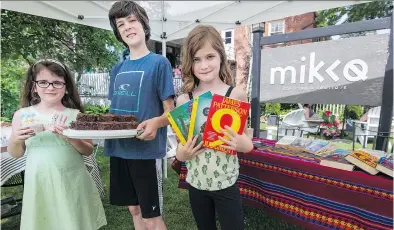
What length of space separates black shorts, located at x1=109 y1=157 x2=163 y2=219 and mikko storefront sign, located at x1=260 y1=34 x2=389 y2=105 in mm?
2197

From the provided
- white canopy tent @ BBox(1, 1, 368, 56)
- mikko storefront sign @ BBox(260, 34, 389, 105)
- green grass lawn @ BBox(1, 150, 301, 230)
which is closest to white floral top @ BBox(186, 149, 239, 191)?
green grass lawn @ BBox(1, 150, 301, 230)

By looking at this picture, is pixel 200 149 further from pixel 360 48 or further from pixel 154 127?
pixel 360 48

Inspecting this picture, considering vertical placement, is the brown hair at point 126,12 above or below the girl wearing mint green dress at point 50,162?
above

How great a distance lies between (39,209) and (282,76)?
299 centimetres

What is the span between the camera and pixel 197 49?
1552mm

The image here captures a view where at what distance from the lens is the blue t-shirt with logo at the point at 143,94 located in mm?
1784

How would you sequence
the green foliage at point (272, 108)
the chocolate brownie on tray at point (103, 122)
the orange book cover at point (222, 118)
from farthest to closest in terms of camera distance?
the green foliage at point (272, 108), the chocolate brownie on tray at point (103, 122), the orange book cover at point (222, 118)

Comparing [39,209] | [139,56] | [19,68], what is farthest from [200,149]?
[19,68]

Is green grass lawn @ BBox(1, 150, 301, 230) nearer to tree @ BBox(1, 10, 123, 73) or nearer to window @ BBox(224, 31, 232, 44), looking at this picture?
tree @ BBox(1, 10, 123, 73)

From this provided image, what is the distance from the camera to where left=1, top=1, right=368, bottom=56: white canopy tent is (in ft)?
10.5

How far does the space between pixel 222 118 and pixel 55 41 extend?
664 cm

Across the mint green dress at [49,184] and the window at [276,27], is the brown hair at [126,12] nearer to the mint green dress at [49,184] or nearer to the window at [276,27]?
the mint green dress at [49,184]

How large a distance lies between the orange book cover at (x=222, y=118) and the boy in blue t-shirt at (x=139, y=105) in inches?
17.0

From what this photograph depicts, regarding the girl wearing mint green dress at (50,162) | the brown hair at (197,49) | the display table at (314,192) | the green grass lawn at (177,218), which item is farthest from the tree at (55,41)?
the display table at (314,192)
